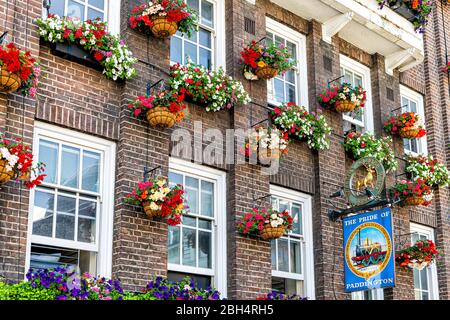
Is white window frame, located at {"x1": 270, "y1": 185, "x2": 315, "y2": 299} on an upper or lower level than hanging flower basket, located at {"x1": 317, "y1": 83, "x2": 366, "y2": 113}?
lower

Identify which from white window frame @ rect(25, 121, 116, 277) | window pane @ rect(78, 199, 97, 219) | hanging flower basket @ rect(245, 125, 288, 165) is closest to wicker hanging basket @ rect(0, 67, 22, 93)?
white window frame @ rect(25, 121, 116, 277)

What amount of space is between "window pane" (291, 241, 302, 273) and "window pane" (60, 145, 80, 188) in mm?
4268

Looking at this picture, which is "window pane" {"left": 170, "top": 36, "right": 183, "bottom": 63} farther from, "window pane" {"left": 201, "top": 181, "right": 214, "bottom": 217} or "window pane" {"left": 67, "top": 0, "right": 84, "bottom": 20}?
"window pane" {"left": 201, "top": 181, "right": 214, "bottom": 217}

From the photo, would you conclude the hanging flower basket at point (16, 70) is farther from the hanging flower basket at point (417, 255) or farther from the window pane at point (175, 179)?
the hanging flower basket at point (417, 255)

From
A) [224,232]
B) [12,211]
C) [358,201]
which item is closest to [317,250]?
[358,201]

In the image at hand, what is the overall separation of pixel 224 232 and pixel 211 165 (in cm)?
105

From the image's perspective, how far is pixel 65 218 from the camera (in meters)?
9.38

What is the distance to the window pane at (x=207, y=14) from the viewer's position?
12203mm

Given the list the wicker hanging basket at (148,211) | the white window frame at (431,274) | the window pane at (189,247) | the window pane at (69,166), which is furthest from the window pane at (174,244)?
the white window frame at (431,274)

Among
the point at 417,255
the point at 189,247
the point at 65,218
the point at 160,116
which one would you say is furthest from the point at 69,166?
the point at 417,255

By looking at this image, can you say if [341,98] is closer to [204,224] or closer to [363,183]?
[363,183]

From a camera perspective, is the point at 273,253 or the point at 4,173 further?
the point at 273,253

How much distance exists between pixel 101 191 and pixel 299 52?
5.52 metres

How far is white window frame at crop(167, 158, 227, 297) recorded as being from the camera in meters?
10.8
